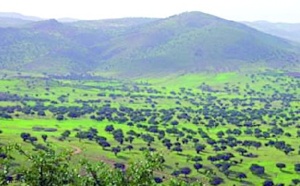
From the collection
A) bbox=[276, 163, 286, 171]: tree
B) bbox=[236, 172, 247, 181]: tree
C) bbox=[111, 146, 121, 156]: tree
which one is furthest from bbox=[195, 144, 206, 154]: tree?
bbox=[236, 172, 247, 181]: tree

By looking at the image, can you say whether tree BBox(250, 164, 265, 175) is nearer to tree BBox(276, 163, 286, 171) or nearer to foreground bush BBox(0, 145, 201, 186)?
tree BBox(276, 163, 286, 171)

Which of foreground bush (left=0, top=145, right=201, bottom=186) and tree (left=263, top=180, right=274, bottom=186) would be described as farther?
tree (left=263, top=180, right=274, bottom=186)

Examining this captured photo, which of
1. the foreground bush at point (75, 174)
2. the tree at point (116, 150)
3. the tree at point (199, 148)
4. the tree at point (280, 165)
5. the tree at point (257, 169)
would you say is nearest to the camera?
the foreground bush at point (75, 174)

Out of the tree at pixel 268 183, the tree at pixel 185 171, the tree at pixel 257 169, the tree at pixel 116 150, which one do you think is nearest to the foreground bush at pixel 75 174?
the tree at pixel 268 183

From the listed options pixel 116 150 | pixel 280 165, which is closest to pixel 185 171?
pixel 116 150

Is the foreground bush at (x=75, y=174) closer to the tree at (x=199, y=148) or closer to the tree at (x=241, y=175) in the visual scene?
the tree at (x=241, y=175)

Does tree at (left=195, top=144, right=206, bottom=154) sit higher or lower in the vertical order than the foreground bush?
lower

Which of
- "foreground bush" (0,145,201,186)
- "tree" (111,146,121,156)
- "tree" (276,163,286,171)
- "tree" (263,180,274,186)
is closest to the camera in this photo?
"foreground bush" (0,145,201,186)

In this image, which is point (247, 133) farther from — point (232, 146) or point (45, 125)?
point (45, 125)

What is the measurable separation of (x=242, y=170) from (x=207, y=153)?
16977mm

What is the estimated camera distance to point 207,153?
132 m

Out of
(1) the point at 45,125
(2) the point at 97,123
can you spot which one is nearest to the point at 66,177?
(1) the point at 45,125

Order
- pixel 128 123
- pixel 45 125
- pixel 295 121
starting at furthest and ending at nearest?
pixel 295 121 < pixel 128 123 < pixel 45 125

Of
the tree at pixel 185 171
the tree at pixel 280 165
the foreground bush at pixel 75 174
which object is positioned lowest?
the tree at pixel 280 165
